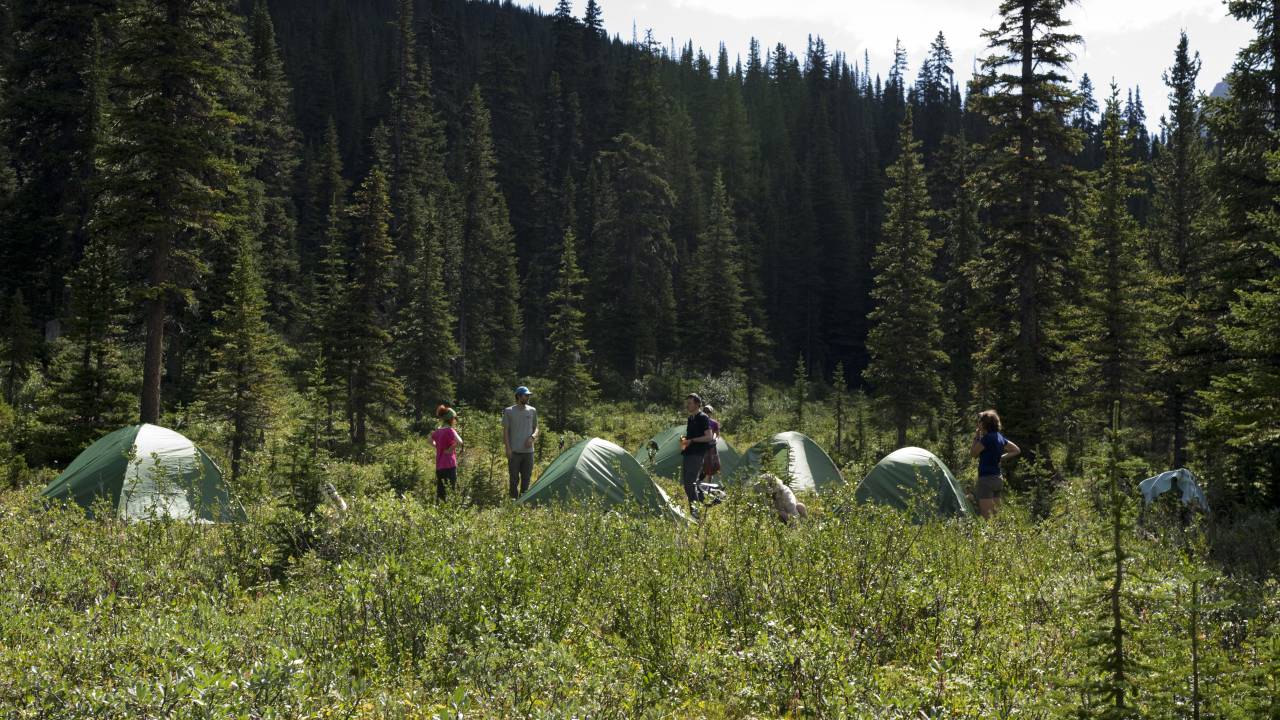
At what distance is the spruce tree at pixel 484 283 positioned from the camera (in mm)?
44469

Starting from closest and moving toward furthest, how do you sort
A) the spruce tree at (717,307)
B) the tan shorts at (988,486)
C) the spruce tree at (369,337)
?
the tan shorts at (988,486), the spruce tree at (369,337), the spruce tree at (717,307)

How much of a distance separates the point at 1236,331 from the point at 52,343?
35015 millimetres

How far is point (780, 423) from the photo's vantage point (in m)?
37.8

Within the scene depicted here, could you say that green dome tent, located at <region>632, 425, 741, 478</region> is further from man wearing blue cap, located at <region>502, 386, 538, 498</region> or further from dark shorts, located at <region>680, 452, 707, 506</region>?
dark shorts, located at <region>680, 452, 707, 506</region>

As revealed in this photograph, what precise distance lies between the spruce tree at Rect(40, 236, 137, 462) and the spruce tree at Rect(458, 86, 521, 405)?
926 inches

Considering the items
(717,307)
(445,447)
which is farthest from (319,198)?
A: (445,447)

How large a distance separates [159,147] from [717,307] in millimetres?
32313

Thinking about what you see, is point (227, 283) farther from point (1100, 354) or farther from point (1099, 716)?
point (1099, 716)

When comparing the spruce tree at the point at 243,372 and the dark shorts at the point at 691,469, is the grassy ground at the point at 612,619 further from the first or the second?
the spruce tree at the point at 243,372

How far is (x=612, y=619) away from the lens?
6410 millimetres

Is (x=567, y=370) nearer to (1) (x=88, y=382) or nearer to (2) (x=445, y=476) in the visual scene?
(1) (x=88, y=382)

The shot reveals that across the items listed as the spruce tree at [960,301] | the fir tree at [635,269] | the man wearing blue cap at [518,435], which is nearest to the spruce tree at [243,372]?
the man wearing blue cap at [518,435]

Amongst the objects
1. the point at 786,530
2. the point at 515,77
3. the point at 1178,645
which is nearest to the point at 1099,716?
the point at 1178,645

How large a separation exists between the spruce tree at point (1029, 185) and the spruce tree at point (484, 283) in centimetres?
2700
